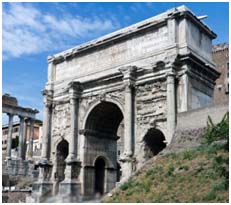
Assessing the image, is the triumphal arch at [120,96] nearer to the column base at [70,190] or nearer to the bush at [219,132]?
the column base at [70,190]

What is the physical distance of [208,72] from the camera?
78.5ft

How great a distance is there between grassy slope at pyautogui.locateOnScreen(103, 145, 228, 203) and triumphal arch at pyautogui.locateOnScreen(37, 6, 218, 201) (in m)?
4.07

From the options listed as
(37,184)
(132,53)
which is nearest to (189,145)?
(132,53)

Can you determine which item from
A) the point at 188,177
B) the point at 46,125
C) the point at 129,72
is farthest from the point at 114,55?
the point at 188,177

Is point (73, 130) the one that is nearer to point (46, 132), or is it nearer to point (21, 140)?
point (46, 132)

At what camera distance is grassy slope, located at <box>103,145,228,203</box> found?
13.5m

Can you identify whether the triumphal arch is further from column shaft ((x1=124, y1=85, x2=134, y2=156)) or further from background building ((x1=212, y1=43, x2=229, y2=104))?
background building ((x1=212, y1=43, x2=229, y2=104))

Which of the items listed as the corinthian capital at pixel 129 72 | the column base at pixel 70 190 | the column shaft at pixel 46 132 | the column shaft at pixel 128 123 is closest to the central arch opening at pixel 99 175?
the column base at pixel 70 190

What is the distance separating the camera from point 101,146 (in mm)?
26734

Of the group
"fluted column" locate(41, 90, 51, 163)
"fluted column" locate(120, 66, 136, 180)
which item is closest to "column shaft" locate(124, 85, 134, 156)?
"fluted column" locate(120, 66, 136, 180)

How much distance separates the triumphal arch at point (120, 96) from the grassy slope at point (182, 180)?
13.4 ft

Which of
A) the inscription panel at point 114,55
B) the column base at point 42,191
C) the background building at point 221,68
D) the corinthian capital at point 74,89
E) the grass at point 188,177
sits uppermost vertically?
the background building at point 221,68

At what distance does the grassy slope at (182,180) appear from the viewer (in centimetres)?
1350

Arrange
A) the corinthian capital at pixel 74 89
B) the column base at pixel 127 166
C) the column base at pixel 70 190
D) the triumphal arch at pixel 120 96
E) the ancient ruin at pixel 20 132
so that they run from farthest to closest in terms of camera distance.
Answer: the ancient ruin at pixel 20 132
the corinthian capital at pixel 74 89
the column base at pixel 70 190
the triumphal arch at pixel 120 96
the column base at pixel 127 166
